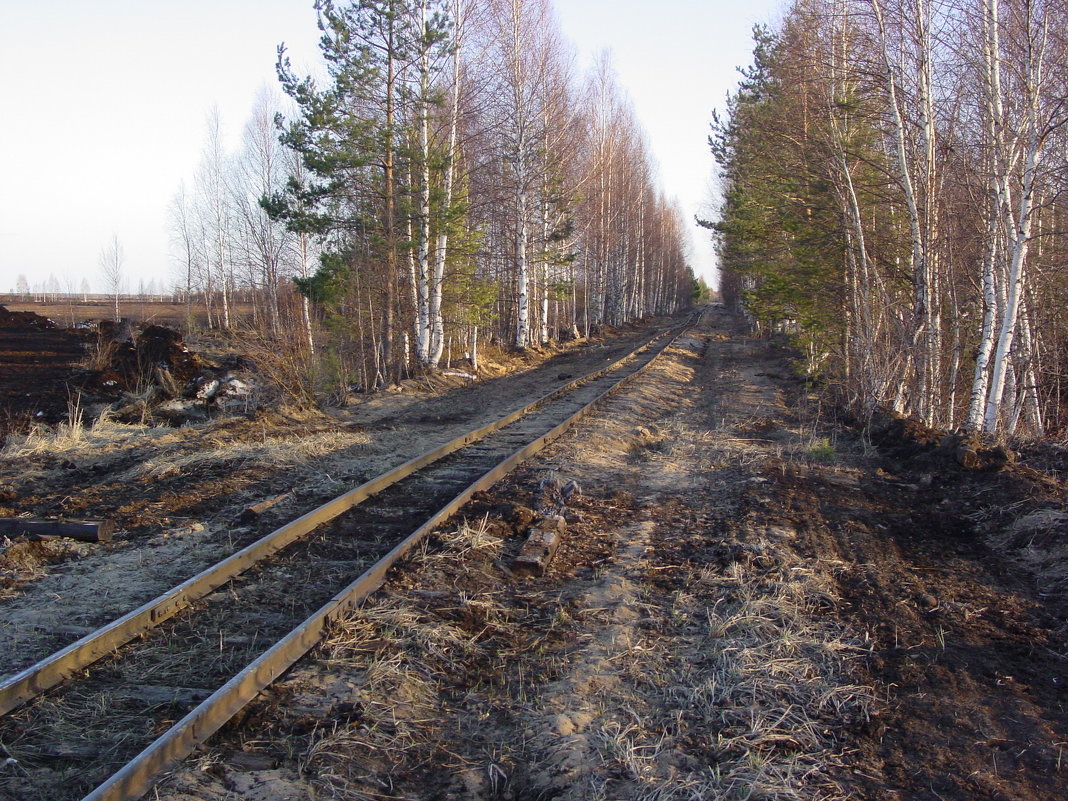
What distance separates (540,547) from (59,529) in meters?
3.94

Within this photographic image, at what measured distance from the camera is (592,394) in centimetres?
1433

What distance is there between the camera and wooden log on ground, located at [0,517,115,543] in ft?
18.7

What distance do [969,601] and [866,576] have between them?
65 centimetres

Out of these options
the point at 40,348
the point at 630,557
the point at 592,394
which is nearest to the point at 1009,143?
the point at 592,394

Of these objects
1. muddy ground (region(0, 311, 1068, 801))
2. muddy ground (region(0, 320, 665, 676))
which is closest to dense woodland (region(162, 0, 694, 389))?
muddy ground (region(0, 320, 665, 676))

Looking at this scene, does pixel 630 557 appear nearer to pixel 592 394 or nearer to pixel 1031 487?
pixel 1031 487

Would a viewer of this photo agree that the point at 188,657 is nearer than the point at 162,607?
Yes

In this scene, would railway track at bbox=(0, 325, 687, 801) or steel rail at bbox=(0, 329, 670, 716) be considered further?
steel rail at bbox=(0, 329, 670, 716)

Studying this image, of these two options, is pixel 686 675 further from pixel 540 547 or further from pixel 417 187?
pixel 417 187

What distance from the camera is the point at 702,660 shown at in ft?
13.1

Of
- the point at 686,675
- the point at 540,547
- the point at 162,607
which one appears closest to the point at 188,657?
the point at 162,607

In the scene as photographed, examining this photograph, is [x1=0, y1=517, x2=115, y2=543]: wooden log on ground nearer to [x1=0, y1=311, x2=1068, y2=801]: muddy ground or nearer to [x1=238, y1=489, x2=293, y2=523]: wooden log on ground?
[x1=0, y1=311, x2=1068, y2=801]: muddy ground

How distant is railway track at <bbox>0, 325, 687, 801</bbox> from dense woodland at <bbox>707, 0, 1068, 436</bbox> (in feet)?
26.4

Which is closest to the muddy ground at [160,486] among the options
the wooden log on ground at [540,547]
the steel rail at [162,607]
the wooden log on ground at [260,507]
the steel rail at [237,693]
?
the wooden log on ground at [260,507]
